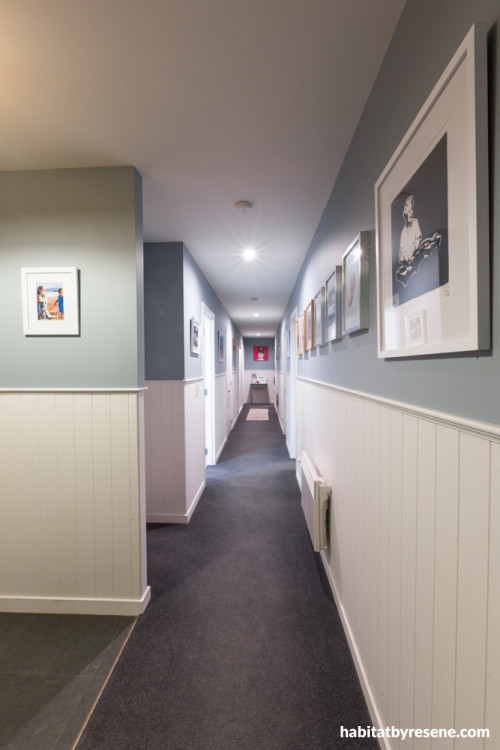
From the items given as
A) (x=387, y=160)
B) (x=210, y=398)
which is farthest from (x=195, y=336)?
(x=387, y=160)

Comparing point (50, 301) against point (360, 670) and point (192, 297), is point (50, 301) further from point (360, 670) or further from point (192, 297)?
point (360, 670)

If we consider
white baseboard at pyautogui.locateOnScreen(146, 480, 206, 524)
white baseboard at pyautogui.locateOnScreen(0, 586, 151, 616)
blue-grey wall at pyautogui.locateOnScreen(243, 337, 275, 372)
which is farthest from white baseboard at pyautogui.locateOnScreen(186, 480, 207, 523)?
blue-grey wall at pyautogui.locateOnScreen(243, 337, 275, 372)

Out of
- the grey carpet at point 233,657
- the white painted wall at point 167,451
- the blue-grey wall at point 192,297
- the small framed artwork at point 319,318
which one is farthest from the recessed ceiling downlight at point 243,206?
the grey carpet at point 233,657

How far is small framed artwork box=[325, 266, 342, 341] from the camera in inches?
72.1

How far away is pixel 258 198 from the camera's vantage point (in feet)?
7.10

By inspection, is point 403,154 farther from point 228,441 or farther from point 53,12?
point 228,441

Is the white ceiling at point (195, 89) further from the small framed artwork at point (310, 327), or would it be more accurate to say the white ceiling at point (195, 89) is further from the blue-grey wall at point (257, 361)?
the blue-grey wall at point (257, 361)

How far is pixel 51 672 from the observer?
1479 mm

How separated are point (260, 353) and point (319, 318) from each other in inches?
404

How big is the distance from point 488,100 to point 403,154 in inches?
14.2

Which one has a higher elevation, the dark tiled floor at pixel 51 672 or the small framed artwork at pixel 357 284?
the small framed artwork at pixel 357 284

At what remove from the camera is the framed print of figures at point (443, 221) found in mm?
637

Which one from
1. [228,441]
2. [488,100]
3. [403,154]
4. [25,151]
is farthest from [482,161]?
[228,441]

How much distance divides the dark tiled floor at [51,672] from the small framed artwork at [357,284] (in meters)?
1.89
